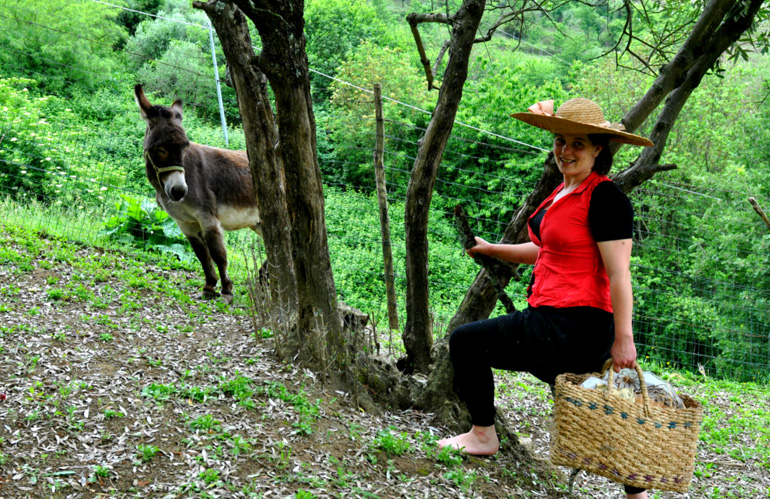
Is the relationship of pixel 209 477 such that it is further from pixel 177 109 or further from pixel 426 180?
pixel 177 109

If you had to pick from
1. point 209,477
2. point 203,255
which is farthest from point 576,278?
point 203,255

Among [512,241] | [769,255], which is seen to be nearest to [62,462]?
[512,241]

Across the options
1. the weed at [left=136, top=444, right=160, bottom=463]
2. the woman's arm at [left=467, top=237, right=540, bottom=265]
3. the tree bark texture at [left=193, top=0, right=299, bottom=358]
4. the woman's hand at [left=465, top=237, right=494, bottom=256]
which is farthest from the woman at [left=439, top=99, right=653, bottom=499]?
the tree bark texture at [left=193, top=0, right=299, bottom=358]

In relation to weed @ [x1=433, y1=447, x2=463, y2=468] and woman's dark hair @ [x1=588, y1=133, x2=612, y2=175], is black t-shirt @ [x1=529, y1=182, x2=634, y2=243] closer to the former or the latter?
woman's dark hair @ [x1=588, y1=133, x2=612, y2=175]

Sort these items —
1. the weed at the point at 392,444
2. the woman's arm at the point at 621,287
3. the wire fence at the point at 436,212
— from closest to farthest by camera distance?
the woman's arm at the point at 621,287
the weed at the point at 392,444
the wire fence at the point at 436,212

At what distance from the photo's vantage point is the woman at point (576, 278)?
290cm

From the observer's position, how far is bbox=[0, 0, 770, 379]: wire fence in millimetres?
10398

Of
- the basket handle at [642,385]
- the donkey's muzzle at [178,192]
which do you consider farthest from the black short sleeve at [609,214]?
the donkey's muzzle at [178,192]

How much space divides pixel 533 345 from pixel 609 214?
0.75m

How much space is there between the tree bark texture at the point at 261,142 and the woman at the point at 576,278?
86.9 inches

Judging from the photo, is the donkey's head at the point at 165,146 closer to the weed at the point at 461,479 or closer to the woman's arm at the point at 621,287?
the weed at the point at 461,479

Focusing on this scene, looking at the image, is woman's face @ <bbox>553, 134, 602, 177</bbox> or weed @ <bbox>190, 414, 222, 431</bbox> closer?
woman's face @ <bbox>553, 134, 602, 177</bbox>

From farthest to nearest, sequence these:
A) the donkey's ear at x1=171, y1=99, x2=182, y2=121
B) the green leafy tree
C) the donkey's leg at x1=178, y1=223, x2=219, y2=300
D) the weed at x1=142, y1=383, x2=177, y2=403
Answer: the green leafy tree < the donkey's leg at x1=178, y1=223, x2=219, y2=300 < the donkey's ear at x1=171, y1=99, x2=182, y2=121 < the weed at x1=142, y1=383, x2=177, y2=403

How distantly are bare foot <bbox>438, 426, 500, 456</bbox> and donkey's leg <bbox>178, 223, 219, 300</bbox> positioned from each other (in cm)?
373
